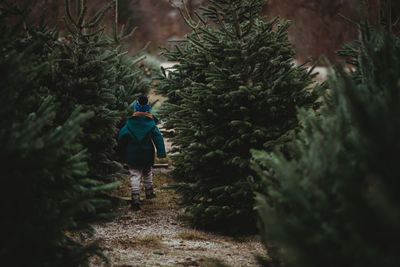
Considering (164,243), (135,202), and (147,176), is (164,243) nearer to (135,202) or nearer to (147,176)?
(135,202)

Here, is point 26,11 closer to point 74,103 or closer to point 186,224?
point 74,103

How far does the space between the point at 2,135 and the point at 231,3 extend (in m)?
3.57

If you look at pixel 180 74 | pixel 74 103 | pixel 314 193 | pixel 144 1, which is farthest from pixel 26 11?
pixel 144 1

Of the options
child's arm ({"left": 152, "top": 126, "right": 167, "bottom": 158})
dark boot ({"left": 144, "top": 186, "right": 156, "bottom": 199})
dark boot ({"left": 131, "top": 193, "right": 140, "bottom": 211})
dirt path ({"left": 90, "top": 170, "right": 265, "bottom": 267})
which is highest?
child's arm ({"left": 152, "top": 126, "right": 167, "bottom": 158})

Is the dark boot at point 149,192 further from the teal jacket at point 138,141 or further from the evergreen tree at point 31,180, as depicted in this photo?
the evergreen tree at point 31,180

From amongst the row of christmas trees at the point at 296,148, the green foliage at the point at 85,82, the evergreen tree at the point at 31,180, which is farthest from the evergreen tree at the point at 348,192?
the green foliage at the point at 85,82

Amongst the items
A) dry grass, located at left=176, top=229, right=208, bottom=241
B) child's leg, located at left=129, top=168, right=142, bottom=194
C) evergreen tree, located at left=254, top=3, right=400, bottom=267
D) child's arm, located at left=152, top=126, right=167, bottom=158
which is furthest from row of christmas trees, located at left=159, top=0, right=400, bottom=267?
child's leg, located at left=129, top=168, right=142, bottom=194

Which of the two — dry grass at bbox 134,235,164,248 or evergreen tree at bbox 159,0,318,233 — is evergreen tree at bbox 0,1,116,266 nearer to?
dry grass at bbox 134,235,164,248

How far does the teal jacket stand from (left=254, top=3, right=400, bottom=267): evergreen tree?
159 inches

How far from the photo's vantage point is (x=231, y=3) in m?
5.01

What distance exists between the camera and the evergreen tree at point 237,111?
4.78m

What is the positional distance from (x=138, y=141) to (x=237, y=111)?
1926mm

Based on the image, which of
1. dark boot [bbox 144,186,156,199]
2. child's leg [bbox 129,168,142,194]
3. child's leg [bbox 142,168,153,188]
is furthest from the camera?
dark boot [bbox 144,186,156,199]

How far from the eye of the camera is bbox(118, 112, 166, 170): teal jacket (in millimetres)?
6219
